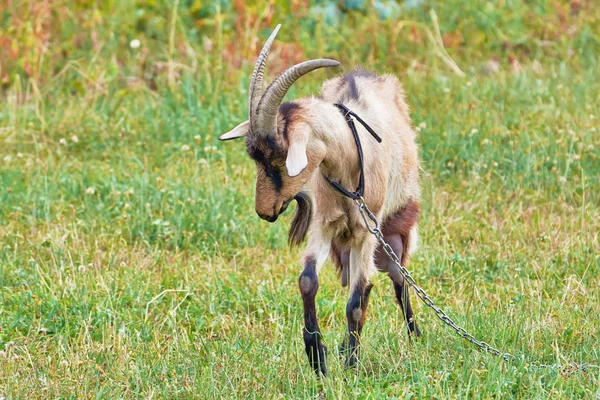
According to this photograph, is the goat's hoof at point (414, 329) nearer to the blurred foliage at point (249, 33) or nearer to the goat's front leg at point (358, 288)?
the goat's front leg at point (358, 288)

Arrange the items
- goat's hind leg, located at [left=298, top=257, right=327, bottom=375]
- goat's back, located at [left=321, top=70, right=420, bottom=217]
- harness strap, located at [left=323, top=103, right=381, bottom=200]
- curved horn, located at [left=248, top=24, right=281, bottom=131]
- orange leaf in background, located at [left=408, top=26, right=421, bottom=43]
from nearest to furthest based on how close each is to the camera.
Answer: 1. curved horn, located at [left=248, top=24, right=281, bottom=131]
2. goat's hind leg, located at [left=298, top=257, right=327, bottom=375]
3. harness strap, located at [left=323, top=103, right=381, bottom=200]
4. goat's back, located at [left=321, top=70, right=420, bottom=217]
5. orange leaf in background, located at [left=408, top=26, right=421, bottom=43]

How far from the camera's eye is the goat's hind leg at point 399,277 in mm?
5656

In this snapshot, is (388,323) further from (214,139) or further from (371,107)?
(214,139)

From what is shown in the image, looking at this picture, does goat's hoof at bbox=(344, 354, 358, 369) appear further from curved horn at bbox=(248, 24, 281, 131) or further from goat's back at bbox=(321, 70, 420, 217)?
curved horn at bbox=(248, 24, 281, 131)

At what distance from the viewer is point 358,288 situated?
5.12m

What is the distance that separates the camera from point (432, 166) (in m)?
7.96

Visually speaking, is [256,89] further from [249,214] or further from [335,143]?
[249,214]

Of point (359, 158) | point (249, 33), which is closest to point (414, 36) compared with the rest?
point (249, 33)

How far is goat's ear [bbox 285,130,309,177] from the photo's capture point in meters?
4.28

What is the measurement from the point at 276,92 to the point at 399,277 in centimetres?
185

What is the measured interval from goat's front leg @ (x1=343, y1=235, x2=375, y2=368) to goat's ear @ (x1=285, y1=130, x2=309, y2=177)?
3.00 feet

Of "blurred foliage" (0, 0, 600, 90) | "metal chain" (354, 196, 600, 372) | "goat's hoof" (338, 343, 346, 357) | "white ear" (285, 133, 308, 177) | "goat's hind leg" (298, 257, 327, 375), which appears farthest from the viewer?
"blurred foliage" (0, 0, 600, 90)

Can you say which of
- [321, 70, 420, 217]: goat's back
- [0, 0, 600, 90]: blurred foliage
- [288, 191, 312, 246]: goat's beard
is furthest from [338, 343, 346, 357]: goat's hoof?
[0, 0, 600, 90]: blurred foliage

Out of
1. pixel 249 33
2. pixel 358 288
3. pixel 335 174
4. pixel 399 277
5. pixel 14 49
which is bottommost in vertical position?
pixel 399 277
